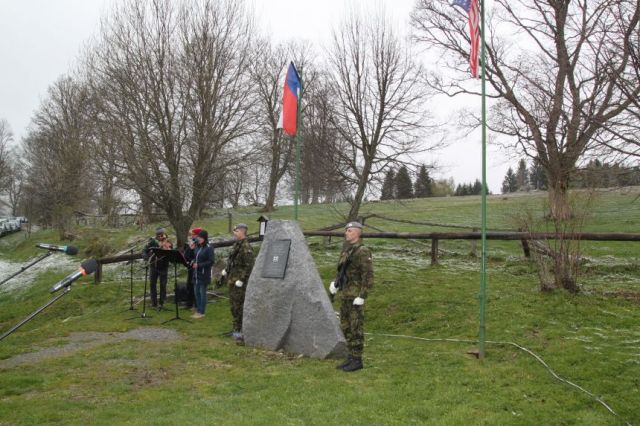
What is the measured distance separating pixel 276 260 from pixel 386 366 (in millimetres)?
2511

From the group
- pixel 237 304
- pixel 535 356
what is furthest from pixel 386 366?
pixel 237 304

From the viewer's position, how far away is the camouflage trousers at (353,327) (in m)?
6.84

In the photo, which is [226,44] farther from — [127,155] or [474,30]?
[474,30]

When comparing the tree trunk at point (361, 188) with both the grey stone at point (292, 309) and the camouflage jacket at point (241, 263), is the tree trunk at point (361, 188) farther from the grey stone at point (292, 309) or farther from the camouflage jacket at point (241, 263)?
the grey stone at point (292, 309)

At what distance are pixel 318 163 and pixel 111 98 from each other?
6283 millimetres

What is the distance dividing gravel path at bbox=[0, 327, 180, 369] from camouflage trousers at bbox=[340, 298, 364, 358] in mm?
3592

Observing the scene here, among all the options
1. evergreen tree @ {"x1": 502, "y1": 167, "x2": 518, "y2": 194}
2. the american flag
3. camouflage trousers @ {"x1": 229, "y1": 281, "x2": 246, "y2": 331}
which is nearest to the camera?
the american flag

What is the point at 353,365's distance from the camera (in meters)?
6.75

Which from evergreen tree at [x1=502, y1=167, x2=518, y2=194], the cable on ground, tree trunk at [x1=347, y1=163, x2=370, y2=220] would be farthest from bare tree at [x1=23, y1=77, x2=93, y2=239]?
evergreen tree at [x1=502, y1=167, x2=518, y2=194]

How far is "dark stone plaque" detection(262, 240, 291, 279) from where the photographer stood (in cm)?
820

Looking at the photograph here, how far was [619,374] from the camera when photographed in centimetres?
592

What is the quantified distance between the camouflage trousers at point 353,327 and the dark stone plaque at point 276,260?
1392mm

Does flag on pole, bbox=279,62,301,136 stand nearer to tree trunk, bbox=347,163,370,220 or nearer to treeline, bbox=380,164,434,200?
tree trunk, bbox=347,163,370,220

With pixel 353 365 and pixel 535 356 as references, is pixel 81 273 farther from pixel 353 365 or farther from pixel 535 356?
pixel 535 356
